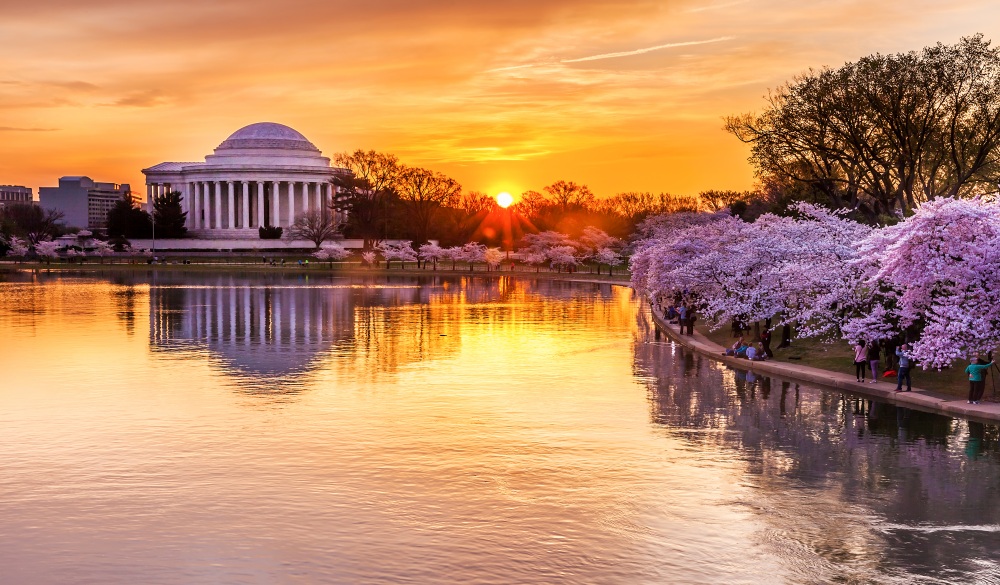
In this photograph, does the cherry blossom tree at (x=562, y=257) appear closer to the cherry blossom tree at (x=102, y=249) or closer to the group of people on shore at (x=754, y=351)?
the cherry blossom tree at (x=102, y=249)

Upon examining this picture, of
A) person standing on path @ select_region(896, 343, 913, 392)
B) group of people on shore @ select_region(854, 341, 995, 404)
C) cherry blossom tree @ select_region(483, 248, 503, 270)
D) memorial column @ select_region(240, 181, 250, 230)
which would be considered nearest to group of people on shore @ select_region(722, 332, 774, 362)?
group of people on shore @ select_region(854, 341, 995, 404)

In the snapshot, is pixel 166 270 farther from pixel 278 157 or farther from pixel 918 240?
pixel 918 240

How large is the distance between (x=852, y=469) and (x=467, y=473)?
26.1 ft

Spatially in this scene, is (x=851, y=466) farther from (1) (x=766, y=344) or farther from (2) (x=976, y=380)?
(1) (x=766, y=344)

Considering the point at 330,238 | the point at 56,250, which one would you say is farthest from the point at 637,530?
the point at 56,250

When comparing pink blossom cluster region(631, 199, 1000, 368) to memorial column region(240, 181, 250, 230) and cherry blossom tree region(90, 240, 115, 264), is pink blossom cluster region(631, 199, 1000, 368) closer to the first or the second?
cherry blossom tree region(90, 240, 115, 264)

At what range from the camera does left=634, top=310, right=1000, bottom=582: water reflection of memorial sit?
17438 millimetres

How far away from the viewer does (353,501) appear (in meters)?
19.7

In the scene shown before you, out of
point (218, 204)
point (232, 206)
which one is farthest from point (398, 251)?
point (218, 204)

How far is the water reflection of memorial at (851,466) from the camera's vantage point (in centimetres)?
1744

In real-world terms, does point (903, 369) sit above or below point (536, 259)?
below

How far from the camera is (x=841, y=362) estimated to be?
3897cm

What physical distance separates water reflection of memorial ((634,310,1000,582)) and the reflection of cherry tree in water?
0.09 feet

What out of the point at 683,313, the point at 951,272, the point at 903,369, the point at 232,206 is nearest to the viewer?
the point at 951,272
